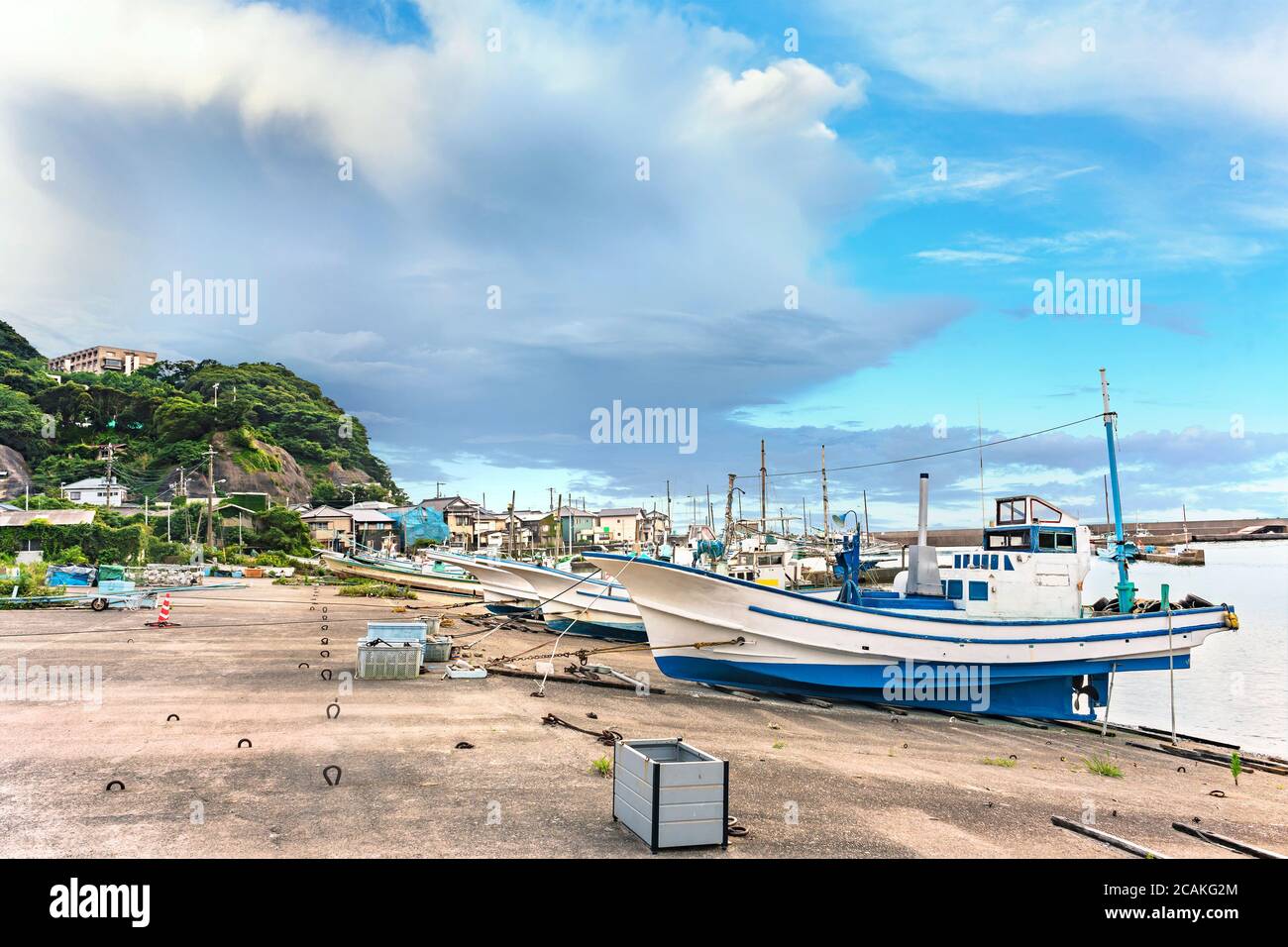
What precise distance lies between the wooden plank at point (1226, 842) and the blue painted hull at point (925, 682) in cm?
780

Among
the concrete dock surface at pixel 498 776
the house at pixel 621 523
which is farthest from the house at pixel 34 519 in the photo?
the house at pixel 621 523

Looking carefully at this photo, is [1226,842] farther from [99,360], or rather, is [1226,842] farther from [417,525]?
[99,360]

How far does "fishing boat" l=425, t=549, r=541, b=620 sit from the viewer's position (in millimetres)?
29641

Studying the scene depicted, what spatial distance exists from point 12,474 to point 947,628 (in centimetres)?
8839

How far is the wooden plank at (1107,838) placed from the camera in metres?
7.70

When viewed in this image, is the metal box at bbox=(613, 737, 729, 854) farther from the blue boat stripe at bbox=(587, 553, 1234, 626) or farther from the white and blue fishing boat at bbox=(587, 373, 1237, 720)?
the white and blue fishing boat at bbox=(587, 373, 1237, 720)

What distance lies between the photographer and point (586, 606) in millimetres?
27984

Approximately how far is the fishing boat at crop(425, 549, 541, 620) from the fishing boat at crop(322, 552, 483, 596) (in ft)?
29.8

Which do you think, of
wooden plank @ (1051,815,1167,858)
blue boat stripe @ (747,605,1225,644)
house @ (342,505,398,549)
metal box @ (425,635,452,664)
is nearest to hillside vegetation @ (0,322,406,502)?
house @ (342,505,398,549)

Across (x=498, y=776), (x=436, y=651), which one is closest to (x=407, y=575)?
(x=436, y=651)

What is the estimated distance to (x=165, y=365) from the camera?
124000 millimetres
